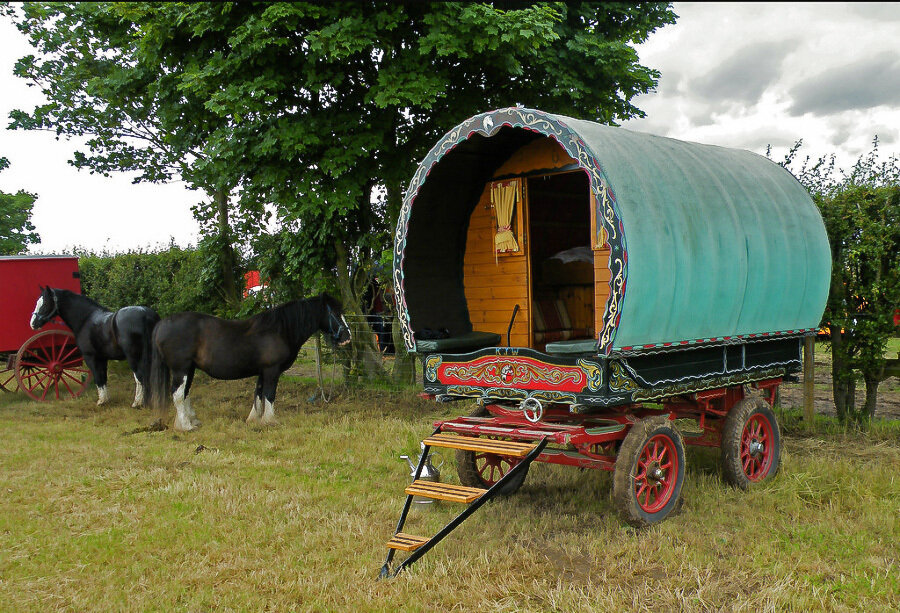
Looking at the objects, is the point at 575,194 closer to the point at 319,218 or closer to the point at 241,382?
the point at 319,218

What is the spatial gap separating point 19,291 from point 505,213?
922 cm

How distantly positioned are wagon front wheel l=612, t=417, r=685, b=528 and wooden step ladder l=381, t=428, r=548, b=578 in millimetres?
607

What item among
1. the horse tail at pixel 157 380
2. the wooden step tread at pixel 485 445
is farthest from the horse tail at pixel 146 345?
the wooden step tread at pixel 485 445

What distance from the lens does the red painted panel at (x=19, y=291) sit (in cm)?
1182

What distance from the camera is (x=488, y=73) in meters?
10.9

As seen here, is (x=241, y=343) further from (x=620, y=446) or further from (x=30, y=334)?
(x=620, y=446)

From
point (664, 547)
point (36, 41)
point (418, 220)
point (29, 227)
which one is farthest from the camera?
point (29, 227)

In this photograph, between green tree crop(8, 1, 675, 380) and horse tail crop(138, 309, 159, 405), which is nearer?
green tree crop(8, 1, 675, 380)

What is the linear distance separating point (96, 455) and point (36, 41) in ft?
37.3

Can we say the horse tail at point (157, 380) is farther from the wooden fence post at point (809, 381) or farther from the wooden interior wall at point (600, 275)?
the wooden fence post at point (809, 381)

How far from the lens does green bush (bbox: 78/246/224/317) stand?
14.4 m

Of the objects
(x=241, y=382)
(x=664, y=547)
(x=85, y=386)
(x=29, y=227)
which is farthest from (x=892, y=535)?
(x=29, y=227)

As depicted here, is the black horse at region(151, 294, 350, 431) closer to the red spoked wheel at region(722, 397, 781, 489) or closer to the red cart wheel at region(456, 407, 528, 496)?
the red cart wheel at region(456, 407, 528, 496)

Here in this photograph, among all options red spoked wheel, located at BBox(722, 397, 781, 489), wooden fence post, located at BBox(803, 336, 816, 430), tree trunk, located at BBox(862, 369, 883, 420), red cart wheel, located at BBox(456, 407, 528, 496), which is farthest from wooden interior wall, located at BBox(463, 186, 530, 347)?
tree trunk, located at BBox(862, 369, 883, 420)
